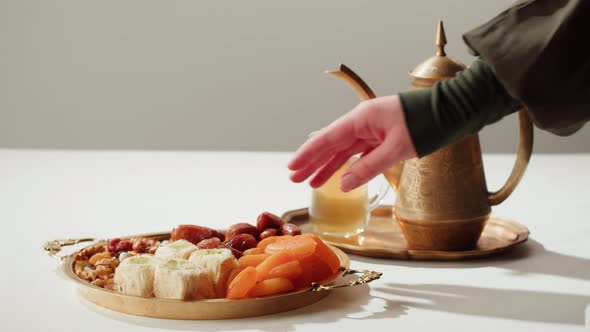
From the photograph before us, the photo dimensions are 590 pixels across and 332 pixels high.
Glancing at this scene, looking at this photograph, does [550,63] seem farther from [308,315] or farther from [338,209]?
[338,209]

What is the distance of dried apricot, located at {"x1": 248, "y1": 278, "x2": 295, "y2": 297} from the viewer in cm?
115

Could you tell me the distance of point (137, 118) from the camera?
3186mm

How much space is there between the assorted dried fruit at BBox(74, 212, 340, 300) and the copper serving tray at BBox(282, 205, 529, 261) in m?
0.18

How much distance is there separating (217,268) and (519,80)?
0.41 m

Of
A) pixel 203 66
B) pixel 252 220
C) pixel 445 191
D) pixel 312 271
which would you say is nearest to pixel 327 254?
pixel 312 271

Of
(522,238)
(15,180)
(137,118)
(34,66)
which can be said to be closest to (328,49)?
(137,118)

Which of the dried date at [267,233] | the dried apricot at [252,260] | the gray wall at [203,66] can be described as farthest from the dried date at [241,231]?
the gray wall at [203,66]

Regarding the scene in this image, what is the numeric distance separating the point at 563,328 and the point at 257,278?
0.36m

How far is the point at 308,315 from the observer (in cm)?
117

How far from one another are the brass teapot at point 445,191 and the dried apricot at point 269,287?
0.32 meters

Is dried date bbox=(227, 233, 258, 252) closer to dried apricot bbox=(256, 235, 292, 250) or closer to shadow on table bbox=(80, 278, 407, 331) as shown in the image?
dried apricot bbox=(256, 235, 292, 250)

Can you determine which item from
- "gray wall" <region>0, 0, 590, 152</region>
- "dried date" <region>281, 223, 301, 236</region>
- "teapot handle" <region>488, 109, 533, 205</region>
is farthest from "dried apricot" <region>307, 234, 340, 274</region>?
"gray wall" <region>0, 0, 590, 152</region>

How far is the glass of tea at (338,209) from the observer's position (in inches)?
60.1

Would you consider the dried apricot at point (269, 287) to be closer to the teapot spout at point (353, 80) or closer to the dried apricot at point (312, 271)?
the dried apricot at point (312, 271)
